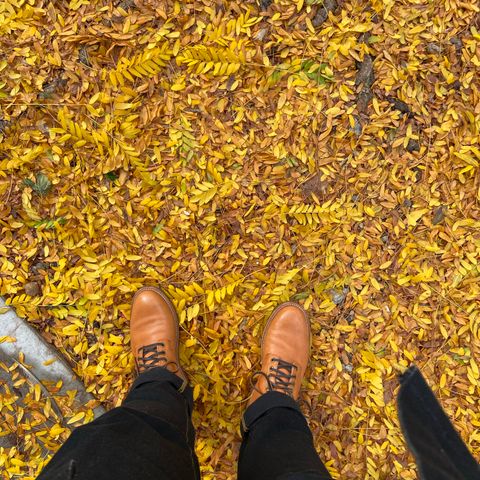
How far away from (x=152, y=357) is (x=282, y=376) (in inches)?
23.1

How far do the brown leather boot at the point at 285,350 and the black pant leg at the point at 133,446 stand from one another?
427 mm

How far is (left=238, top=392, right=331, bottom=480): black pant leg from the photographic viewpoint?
60.7 inches

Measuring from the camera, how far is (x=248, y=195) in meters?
2.06

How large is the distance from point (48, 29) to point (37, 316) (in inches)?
50.6

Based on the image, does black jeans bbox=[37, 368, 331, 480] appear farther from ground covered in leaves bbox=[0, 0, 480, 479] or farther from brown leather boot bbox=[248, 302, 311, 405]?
ground covered in leaves bbox=[0, 0, 480, 479]

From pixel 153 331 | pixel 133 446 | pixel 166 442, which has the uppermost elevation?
pixel 133 446

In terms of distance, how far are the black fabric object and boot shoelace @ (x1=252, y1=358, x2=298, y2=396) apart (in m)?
1.03

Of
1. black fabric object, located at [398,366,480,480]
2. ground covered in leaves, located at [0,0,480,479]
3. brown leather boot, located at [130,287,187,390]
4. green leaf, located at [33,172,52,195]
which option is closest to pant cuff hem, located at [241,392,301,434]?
ground covered in leaves, located at [0,0,480,479]

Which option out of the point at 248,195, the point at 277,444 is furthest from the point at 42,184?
the point at 277,444

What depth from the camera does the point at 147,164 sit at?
2041 millimetres

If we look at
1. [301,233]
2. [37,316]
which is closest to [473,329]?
[301,233]

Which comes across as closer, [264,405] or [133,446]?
[133,446]

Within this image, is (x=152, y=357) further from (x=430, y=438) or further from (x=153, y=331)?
(x=430, y=438)

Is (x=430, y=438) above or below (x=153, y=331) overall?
above
